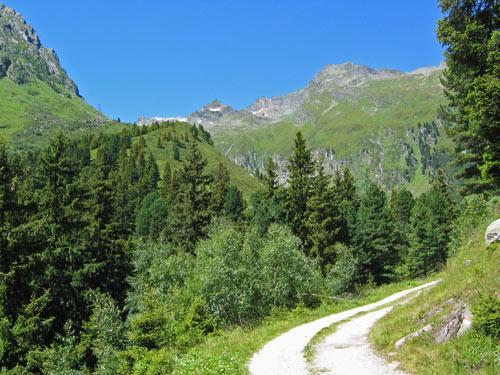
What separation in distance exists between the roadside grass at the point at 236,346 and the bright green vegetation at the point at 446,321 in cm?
518

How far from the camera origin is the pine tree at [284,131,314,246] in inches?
2362

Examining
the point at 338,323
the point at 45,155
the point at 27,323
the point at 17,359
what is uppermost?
the point at 45,155

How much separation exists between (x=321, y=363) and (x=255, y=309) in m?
19.0

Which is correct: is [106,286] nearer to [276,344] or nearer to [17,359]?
[17,359]

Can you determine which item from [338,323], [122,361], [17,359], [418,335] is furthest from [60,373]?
[418,335]

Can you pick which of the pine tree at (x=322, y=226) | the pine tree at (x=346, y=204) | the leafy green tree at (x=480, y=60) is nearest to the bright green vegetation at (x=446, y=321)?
the leafy green tree at (x=480, y=60)

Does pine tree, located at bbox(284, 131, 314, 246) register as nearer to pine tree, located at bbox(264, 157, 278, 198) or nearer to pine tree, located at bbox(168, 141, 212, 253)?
pine tree, located at bbox(264, 157, 278, 198)

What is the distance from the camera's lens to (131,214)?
3922 inches

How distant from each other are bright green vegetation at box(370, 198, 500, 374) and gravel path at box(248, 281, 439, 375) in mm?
2533

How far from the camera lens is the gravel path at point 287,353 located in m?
15.7

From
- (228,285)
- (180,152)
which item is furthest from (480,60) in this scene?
(180,152)

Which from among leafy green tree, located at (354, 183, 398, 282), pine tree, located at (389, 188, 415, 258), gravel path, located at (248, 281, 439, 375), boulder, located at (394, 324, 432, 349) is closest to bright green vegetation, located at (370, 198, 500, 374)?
boulder, located at (394, 324, 432, 349)

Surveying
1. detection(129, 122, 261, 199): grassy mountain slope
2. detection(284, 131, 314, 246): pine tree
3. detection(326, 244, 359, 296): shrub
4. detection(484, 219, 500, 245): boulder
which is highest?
detection(129, 122, 261, 199): grassy mountain slope

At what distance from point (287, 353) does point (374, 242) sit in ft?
171
